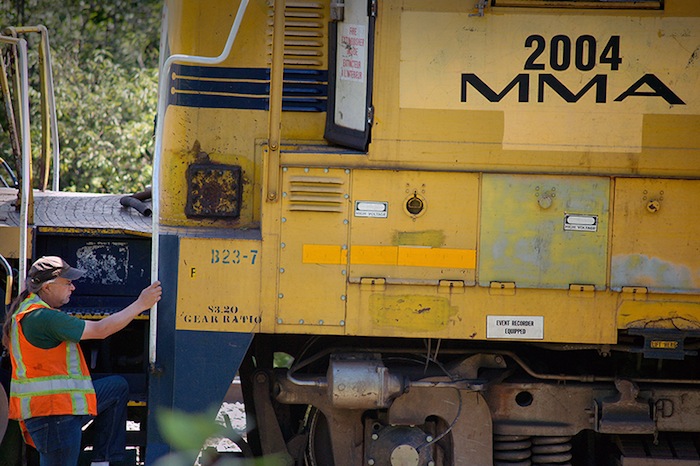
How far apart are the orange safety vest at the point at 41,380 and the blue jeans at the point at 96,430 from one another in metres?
0.07

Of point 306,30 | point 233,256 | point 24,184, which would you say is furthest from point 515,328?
point 24,184

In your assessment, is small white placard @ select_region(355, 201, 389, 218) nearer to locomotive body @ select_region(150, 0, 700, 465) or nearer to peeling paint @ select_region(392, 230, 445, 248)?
locomotive body @ select_region(150, 0, 700, 465)

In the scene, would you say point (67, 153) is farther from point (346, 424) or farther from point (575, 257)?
point (575, 257)

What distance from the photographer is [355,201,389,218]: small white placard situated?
4.47 meters

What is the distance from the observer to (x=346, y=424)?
16.2 ft

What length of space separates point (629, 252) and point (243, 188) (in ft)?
6.53

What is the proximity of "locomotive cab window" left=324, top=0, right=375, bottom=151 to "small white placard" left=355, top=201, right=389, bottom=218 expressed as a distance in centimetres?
28

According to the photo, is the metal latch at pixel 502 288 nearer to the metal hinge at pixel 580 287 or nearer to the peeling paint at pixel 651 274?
the metal hinge at pixel 580 287

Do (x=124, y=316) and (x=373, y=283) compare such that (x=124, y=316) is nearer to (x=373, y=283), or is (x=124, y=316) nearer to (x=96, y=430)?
(x=96, y=430)

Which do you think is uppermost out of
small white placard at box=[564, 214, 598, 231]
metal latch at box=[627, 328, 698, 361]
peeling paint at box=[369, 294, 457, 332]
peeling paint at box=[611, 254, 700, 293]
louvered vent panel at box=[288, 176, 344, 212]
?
louvered vent panel at box=[288, 176, 344, 212]

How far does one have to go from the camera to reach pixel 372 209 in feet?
14.7

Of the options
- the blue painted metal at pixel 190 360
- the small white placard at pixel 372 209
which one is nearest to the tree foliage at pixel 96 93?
the blue painted metal at pixel 190 360

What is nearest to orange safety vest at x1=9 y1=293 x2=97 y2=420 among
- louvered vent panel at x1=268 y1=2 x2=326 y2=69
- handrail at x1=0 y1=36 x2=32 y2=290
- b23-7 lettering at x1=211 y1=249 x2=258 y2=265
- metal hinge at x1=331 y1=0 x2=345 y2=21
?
handrail at x1=0 y1=36 x2=32 y2=290

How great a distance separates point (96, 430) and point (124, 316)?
750mm
